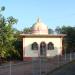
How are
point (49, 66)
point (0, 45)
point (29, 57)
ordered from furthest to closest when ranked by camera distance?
1. point (29, 57)
2. point (49, 66)
3. point (0, 45)

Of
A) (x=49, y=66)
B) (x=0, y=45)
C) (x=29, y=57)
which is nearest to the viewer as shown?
(x=0, y=45)

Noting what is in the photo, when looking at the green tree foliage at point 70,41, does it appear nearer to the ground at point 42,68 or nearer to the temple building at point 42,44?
the temple building at point 42,44

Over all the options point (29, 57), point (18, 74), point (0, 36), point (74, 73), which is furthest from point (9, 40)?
point (29, 57)

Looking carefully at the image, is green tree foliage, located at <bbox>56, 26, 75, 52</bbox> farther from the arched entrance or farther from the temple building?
the arched entrance

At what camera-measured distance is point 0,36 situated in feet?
51.1

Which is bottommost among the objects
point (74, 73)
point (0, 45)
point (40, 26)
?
point (74, 73)

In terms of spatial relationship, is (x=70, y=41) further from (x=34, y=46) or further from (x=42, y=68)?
(x=42, y=68)

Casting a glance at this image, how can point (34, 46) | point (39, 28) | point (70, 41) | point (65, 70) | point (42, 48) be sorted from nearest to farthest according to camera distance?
point (65, 70)
point (42, 48)
point (34, 46)
point (39, 28)
point (70, 41)

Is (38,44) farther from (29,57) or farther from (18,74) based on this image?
(18,74)

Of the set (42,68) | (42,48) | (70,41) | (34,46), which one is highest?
(70,41)

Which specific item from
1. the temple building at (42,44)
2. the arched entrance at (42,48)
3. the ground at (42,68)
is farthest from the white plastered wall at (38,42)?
the ground at (42,68)

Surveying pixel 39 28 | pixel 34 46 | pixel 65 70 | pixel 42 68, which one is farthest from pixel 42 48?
pixel 42 68

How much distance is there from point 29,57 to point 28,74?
2576 centimetres

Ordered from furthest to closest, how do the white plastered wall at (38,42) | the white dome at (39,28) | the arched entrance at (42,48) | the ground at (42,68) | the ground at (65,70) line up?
1. the white dome at (39,28)
2. the arched entrance at (42,48)
3. the white plastered wall at (38,42)
4. the ground at (65,70)
5. the ground at (42,68)
